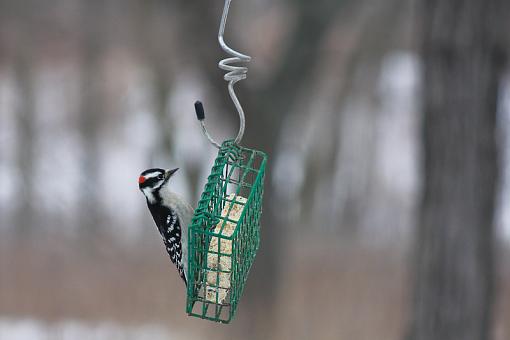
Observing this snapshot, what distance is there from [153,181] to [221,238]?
83 cm

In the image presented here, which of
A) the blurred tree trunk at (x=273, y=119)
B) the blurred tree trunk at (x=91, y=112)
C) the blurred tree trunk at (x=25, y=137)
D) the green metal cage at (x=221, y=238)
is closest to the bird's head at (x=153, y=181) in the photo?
the green metal cage at (x=221, y=238)

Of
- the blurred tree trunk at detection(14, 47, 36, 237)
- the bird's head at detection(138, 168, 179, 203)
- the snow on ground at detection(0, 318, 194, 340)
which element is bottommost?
the snow on ground at detection(0, 318, 194, 340)

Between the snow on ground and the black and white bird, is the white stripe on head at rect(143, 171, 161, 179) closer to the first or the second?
the black and white bird

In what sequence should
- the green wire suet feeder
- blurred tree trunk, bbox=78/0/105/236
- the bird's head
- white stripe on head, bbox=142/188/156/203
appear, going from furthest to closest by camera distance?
1. blurred tree trunk, bbox=78/0/105/236
2. white stripe on head, bbox=142/188/156/203
3. the bird's head
4. the green wire suet feeder

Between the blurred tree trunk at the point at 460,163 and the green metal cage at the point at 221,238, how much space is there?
299cm

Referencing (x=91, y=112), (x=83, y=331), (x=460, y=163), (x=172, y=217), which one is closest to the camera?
(x=172, y=217)

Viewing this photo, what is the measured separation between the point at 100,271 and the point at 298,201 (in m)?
4.01

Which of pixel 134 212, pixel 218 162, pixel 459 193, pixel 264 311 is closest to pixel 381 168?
pixel 134 212

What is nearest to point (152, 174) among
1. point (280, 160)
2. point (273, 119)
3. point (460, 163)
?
point (460, 163)

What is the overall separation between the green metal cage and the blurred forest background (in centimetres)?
309

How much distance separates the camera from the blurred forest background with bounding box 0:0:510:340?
6207 mm

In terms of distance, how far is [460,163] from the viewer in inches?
243

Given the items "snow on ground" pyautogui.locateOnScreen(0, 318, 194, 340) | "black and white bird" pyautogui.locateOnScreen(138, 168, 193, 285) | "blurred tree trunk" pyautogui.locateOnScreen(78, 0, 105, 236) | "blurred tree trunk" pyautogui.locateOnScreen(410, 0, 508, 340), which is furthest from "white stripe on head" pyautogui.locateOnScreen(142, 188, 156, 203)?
"blurred tree trunk" pyautogui.locateOnScreen(78, 0, 105, 236)

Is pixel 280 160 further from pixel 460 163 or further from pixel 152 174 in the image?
pixel 152 174
